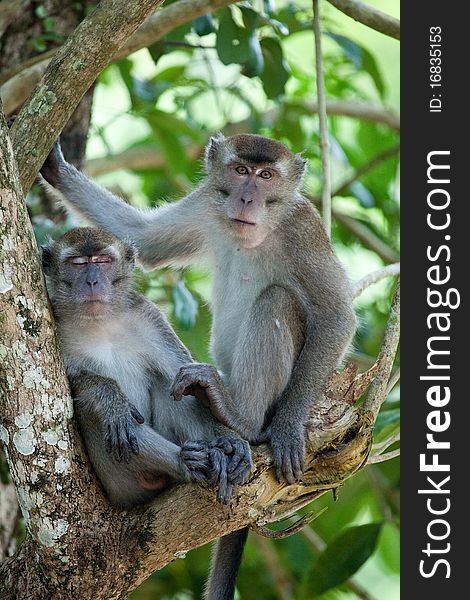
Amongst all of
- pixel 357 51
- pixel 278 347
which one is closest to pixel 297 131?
pixel 357 51

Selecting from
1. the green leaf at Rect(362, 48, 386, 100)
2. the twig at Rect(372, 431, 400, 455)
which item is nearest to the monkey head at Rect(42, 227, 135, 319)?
the twig at Rect(372, 431, 400, 455)

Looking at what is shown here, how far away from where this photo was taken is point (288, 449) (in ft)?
16.4

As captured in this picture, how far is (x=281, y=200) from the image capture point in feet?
20.0

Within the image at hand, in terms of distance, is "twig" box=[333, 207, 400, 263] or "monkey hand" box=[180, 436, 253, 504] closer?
"monkey hand" box=[180, 436, 253, 504]

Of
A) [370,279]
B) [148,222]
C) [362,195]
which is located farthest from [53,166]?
[362,195]

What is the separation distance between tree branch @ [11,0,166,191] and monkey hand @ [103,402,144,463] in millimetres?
1298

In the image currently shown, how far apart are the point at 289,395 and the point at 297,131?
397cm

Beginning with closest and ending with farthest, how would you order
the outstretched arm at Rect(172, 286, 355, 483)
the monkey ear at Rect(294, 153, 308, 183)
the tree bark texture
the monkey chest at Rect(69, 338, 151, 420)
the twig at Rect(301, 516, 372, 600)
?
1. the tree bark texture
2. the outstretched arm at Rect(172, 286, 355, 483)
3. the monkey chest at Rect(69, 338, 151, 420)
4. the monkey ear at Rect(294, 153, 308, 183)
5. the twig at Rect(301, 516, 372, 600)

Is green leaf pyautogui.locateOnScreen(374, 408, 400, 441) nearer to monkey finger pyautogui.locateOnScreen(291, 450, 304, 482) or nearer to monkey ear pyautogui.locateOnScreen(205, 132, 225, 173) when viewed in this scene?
monkey finger pyautogui.locateOnScreen(291, 450, 304, 482)

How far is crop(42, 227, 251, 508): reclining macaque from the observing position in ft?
16.3

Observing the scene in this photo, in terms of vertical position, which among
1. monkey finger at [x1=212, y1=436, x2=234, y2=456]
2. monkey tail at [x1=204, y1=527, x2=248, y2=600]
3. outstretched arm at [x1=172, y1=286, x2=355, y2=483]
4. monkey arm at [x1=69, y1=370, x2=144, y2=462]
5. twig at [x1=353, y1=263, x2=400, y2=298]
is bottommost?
monkey tail at [x1=204, y1=527, x2=248, y2=600]

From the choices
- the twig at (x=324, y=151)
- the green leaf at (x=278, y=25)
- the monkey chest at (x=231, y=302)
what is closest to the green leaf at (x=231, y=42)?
the green leaf at (x=278, y=25)

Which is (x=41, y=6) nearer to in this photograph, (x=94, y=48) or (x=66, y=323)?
(x=94, y=48)

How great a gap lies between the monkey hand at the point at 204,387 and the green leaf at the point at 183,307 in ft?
5.34
